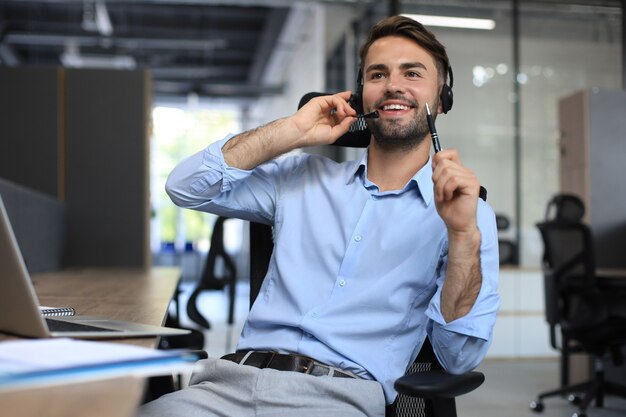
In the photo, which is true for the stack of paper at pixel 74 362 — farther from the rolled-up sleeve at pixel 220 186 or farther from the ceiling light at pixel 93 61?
the ceiling light at pixel 93 61

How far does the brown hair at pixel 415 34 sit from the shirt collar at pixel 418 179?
0.25 metres

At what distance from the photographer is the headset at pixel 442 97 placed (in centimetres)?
178

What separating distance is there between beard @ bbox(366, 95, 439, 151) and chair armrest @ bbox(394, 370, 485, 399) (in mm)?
590

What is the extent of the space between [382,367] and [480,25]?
5.64m

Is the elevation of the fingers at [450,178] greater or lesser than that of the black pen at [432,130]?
lesser

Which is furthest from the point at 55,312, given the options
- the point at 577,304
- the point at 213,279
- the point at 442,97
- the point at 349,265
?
the point at 577,304

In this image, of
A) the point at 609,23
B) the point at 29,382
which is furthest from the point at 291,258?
the point at 609,23

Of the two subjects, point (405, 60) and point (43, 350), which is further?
point (405, 60)

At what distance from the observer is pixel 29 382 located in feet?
2.01

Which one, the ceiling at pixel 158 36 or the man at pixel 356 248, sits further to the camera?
the ceiling at pixel 158 36

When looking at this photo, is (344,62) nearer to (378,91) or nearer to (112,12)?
(112,12)

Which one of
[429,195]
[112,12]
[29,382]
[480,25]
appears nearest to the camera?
[29,382]

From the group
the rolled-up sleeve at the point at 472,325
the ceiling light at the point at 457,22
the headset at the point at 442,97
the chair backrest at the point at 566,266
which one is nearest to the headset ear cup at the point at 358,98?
the headset at the point at 442,97

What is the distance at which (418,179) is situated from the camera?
65.7 inches
